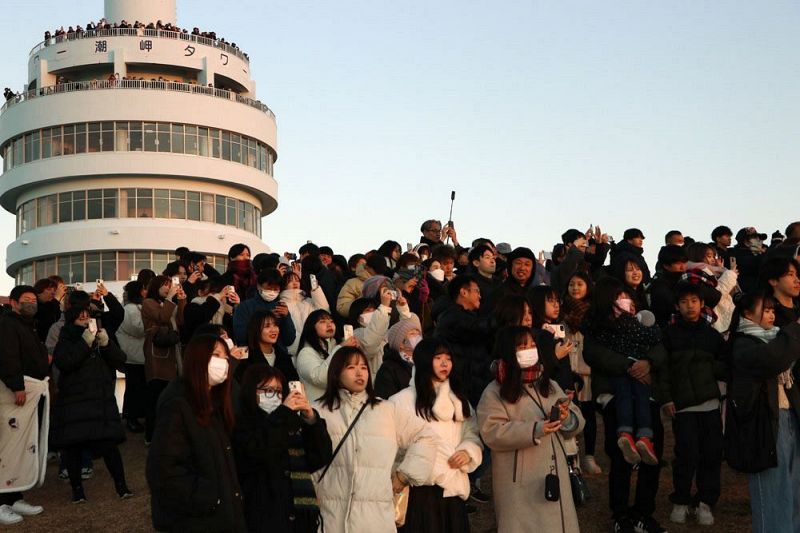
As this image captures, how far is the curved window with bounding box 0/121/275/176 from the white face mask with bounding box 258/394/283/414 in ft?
151

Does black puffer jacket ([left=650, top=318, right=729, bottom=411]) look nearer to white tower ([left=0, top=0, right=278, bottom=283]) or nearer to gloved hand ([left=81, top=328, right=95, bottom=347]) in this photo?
gloved hand ([left=81, top=328, right=95, bottom=347])

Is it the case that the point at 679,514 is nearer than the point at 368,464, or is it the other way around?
the point at 368,464

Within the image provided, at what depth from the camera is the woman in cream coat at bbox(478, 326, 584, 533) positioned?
22.1 feet

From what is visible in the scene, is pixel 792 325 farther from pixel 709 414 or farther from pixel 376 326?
pixel 376 326

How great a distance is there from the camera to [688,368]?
7.93 metres

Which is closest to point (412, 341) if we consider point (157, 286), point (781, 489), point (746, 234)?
point (781, 489)

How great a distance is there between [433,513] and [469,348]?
2.01 m

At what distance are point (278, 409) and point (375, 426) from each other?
827 mm

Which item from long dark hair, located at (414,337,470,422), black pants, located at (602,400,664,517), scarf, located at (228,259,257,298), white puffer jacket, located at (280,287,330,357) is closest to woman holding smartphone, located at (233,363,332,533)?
long dark hair, located at (414,337,470,422)

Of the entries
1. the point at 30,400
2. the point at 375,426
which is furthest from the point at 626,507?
the point at 30,400

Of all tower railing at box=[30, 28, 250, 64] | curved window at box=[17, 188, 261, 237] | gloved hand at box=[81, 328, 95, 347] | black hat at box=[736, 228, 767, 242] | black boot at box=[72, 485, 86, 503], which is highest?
tower railing at box=[30, 28, 250, 64]

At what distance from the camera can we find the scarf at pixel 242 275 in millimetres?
11562

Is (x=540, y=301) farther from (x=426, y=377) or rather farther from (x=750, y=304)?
(x=750, y=304)

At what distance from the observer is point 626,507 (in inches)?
312
